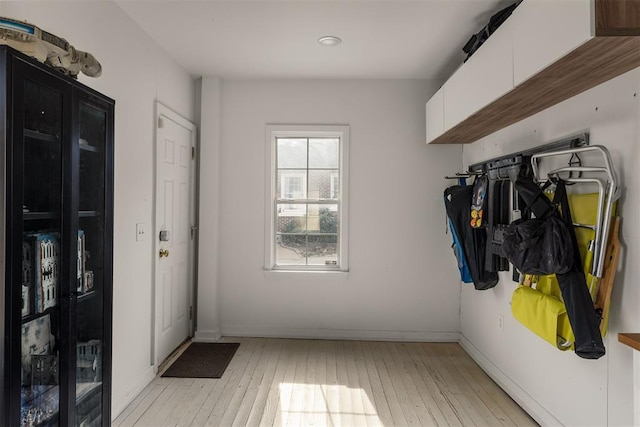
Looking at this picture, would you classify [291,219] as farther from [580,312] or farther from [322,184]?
[580,312]

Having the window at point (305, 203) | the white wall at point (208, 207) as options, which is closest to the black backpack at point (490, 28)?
the window at point (305, 203)

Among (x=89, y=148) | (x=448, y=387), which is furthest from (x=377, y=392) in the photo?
(x=89, y=148)

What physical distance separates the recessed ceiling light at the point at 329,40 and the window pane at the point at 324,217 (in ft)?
5.26

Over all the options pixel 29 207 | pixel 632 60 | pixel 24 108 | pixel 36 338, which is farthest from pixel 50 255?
pixel 632 60

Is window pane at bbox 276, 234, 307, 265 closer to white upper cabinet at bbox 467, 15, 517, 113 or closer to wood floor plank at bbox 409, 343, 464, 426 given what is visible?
wood floor plank at bbox 409, 343, 464, 426

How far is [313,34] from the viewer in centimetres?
277

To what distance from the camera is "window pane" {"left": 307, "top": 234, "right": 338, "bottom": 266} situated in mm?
3844

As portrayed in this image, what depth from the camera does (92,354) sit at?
1794mm

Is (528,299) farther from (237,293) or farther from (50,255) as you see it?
(237,293)

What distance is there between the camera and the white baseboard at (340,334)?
12.2ft

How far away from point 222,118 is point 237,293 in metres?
1.85

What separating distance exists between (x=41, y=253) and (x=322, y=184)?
2702mm

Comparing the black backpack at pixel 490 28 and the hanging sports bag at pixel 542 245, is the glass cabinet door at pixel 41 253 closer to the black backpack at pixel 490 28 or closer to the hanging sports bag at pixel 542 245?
the hanging sports bag at pixel 542 245

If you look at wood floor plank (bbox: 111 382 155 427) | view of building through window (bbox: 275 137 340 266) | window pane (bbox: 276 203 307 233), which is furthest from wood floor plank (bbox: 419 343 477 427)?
wood floor plank (bbox: 111 382 155 427)
